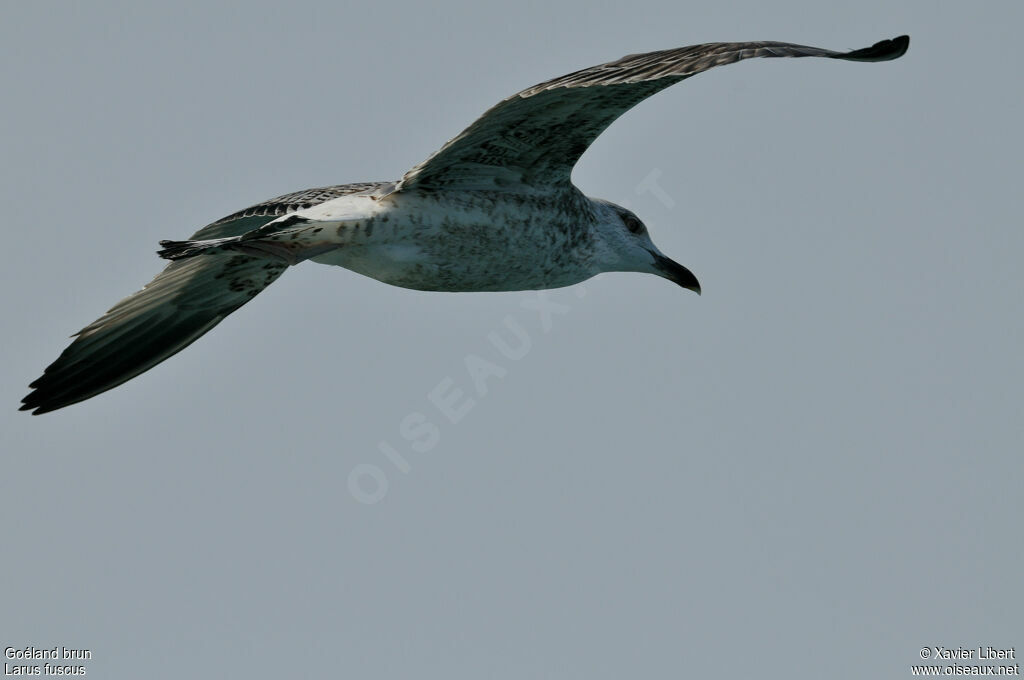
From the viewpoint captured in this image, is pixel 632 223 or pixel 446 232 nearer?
pixel 446 232

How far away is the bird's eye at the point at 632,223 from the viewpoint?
34.8 feet

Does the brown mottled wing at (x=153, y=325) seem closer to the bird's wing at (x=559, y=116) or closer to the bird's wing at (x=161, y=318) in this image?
the bird's wing at (x=161, y=318)

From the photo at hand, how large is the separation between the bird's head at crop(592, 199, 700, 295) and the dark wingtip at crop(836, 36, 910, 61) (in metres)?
2.82

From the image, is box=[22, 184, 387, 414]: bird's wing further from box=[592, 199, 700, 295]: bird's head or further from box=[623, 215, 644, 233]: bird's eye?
box=[623, 215, 644, 233]: bird's eye

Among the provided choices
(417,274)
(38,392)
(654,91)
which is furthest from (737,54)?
(38,392)

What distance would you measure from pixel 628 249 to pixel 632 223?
0.25m

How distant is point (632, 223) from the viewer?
418 inches

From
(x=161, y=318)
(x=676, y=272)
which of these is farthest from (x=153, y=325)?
(x=676, y=272)

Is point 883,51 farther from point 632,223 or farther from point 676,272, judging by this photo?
point 676,272

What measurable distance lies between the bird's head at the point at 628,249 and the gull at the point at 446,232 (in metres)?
0.01

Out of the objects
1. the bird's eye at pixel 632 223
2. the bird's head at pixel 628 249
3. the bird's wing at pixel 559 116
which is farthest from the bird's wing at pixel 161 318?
the bird's eye at pixel 632 223

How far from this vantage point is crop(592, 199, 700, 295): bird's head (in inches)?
403

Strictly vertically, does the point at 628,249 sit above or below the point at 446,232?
above

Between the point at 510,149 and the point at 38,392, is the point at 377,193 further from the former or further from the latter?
the point at 38,392
